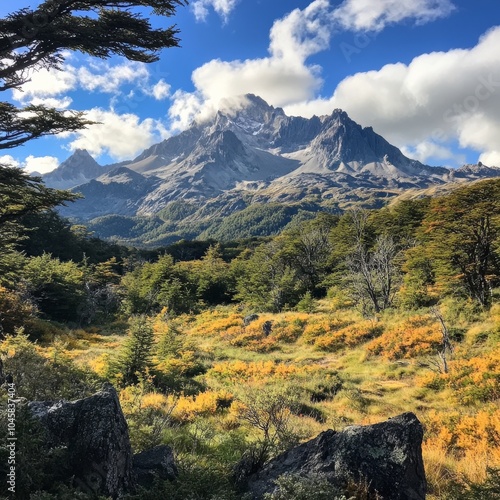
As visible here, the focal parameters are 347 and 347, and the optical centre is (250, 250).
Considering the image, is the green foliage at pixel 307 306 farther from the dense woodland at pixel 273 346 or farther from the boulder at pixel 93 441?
the boulder at pixel 93 441

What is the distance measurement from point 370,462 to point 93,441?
11.0ft

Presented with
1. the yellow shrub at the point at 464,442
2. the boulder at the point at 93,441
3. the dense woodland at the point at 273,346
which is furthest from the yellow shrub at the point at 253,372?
the boulder at the point at 93,441

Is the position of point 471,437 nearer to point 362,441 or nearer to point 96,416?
point 362,441

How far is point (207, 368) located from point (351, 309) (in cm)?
1641

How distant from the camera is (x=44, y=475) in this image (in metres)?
3.77

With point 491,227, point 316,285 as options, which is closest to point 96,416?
point 491,227

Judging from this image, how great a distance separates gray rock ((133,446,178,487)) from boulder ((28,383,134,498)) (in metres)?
0.20

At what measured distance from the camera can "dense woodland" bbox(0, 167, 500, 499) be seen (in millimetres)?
6430

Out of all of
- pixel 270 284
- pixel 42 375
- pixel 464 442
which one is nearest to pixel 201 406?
pixel 42 375

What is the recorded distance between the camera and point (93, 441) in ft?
13.8

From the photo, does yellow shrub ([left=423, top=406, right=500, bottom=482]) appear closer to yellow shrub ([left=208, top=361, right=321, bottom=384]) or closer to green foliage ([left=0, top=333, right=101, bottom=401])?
yellow shrub ([left=208, top=361, right=321, bottom=384])

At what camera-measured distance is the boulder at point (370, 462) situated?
3.99m

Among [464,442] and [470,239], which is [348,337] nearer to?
[470,239]

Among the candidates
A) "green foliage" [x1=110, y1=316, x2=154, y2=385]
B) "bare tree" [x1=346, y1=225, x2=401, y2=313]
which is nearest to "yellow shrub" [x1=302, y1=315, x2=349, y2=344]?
"bare tree" [x1=346, y1=225, x2=401, y2=313]
